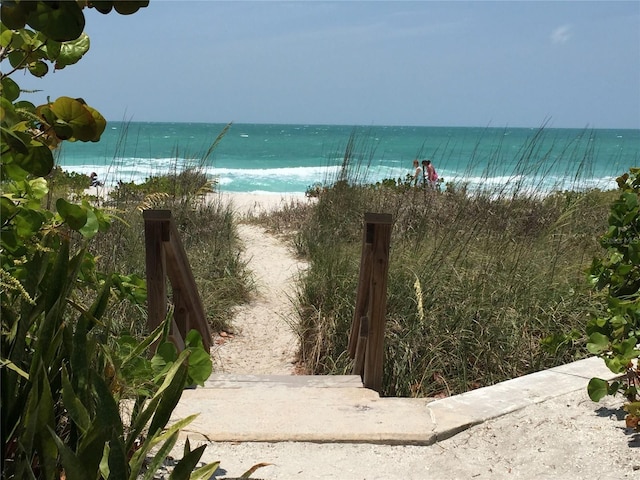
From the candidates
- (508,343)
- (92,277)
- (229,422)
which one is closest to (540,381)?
(508,343)

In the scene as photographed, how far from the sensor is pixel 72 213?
5.89ft

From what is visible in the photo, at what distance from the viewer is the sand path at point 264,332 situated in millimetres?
5805

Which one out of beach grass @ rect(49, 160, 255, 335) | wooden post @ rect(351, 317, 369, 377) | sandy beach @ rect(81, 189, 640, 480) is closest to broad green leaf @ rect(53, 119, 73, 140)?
sandy beach @ rect(81, 189, 640, 480)

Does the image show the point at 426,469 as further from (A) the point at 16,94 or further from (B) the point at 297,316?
(B) the point at 297,316

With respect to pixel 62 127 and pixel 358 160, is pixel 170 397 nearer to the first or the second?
pixel 62 127

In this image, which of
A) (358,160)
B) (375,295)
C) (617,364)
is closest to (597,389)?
(617,364)

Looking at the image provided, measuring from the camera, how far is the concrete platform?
3.21 meters

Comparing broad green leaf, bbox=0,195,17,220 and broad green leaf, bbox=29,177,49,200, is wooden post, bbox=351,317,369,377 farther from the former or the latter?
broad green leaf, bbox=0,195,17,220

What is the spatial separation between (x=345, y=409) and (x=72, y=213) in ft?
7.15

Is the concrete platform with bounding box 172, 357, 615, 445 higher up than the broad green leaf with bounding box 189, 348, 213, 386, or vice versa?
the broad green leaf with bounding box 189, 348, 213, 386

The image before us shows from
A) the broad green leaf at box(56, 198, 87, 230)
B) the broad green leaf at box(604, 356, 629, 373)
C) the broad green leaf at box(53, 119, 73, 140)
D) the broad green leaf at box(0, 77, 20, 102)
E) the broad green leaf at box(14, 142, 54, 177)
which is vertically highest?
the broad green leaf at box(0, 77, 20, 102)

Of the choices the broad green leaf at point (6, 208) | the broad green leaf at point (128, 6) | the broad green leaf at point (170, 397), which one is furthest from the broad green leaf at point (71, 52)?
the broad green leaf at point (170, 397)

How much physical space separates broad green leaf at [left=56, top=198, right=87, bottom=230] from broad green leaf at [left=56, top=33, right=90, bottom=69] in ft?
1.18

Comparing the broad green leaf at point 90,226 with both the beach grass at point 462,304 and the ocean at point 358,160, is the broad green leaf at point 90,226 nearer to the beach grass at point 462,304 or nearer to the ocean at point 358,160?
the beach grass at point 462,304
